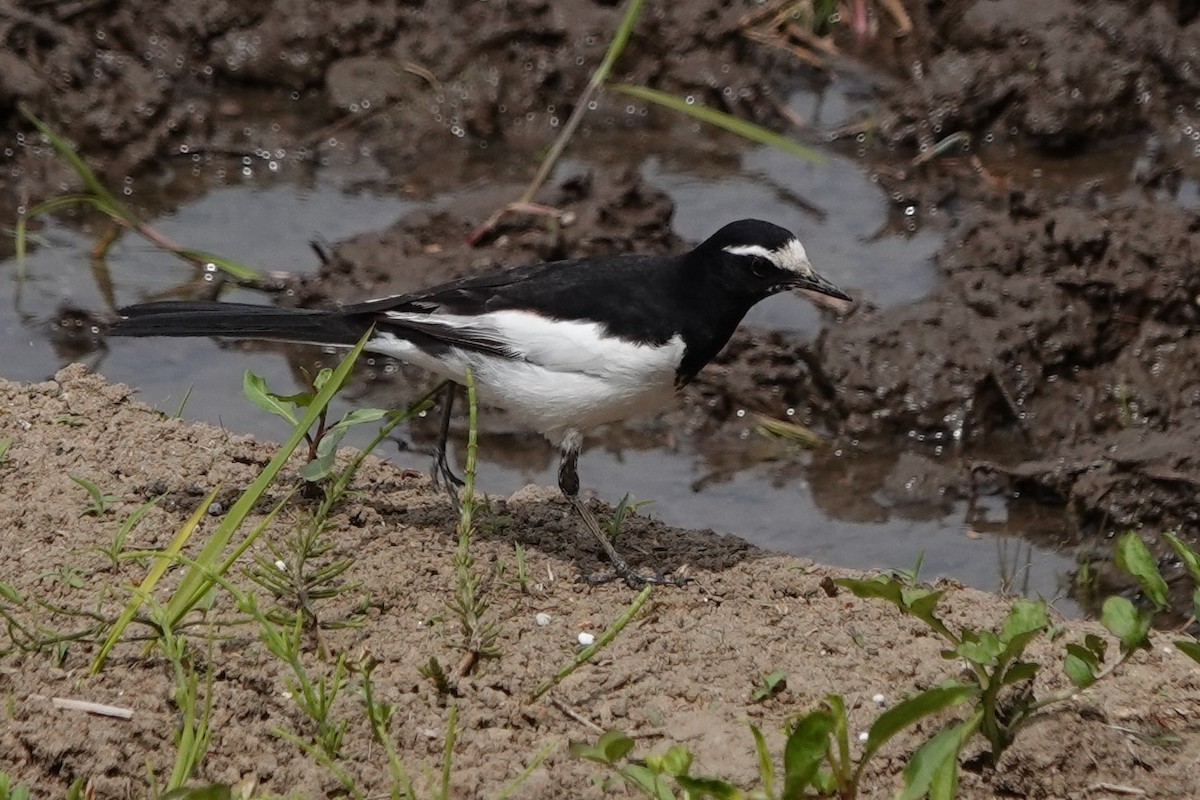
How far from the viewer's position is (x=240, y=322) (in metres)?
5.64

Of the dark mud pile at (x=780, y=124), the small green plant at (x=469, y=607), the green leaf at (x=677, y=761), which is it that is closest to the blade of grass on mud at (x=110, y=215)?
the dark mud pile at (x=780, y=124)

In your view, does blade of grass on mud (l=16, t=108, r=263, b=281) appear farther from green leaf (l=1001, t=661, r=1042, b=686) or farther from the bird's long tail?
green leaf (l=1001, t=661, r=1042, b=686)

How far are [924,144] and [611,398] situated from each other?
15.1 feet

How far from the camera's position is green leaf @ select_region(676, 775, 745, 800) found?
3.54 meters

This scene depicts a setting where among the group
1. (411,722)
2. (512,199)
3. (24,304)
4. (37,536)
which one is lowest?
(24,304)

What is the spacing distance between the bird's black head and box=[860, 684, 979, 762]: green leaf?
92.6 inches

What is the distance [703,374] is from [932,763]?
4.11 m

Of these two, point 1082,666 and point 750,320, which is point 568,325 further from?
point 750,320

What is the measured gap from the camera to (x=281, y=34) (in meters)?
9.79

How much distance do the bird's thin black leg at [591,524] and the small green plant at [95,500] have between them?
1497mm

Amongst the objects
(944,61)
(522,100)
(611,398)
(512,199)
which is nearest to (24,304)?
(512,199)

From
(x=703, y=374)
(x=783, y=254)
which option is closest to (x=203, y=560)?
(x=783, y=254)

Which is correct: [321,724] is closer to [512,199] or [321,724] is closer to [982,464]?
[982,464]

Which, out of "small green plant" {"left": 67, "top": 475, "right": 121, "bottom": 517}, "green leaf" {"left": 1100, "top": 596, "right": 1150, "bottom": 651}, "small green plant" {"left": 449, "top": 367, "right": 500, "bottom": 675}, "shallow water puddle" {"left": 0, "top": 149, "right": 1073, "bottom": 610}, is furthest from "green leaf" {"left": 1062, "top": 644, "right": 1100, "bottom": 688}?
"small green plant" {"left": 67, "top": 475, "right": 121, "bottom": 517}
